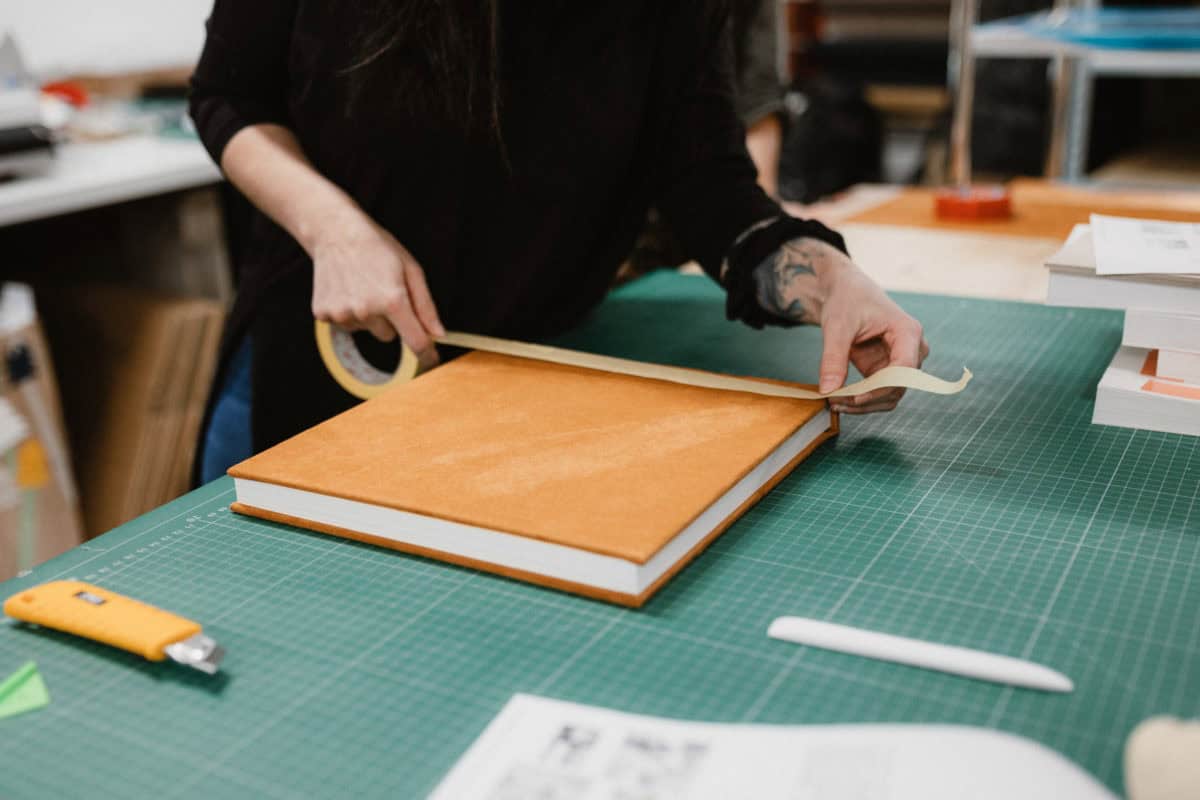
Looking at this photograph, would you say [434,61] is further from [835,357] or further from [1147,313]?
[1147,313]

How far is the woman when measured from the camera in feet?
3.15

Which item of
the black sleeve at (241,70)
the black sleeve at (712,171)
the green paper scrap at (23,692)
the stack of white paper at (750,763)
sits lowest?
the green paper scrap at (23,692)

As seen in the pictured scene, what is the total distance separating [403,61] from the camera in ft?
3.26

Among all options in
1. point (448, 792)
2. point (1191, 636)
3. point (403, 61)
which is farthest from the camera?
point (403, 61)

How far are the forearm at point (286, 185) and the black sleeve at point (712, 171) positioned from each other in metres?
0.31

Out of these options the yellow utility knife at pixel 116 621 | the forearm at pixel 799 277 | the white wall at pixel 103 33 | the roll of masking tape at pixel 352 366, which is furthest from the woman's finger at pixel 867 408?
the white wall at pixel 103 33

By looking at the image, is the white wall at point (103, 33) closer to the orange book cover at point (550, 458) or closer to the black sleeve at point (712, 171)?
the black sleeve at point (712, 171)

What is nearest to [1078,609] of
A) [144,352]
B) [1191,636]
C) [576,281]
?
[1191,636]

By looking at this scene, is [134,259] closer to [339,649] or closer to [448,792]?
[339,649]

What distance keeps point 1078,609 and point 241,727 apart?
0.43 m

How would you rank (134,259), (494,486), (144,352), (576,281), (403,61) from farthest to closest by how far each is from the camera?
(134,259)
(144,352)
(576,281)
(403,61)
(494,486)

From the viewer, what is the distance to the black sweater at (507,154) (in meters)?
1.03

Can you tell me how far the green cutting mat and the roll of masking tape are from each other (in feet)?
0.59

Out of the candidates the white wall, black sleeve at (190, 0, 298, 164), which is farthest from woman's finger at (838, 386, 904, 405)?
the white wall
